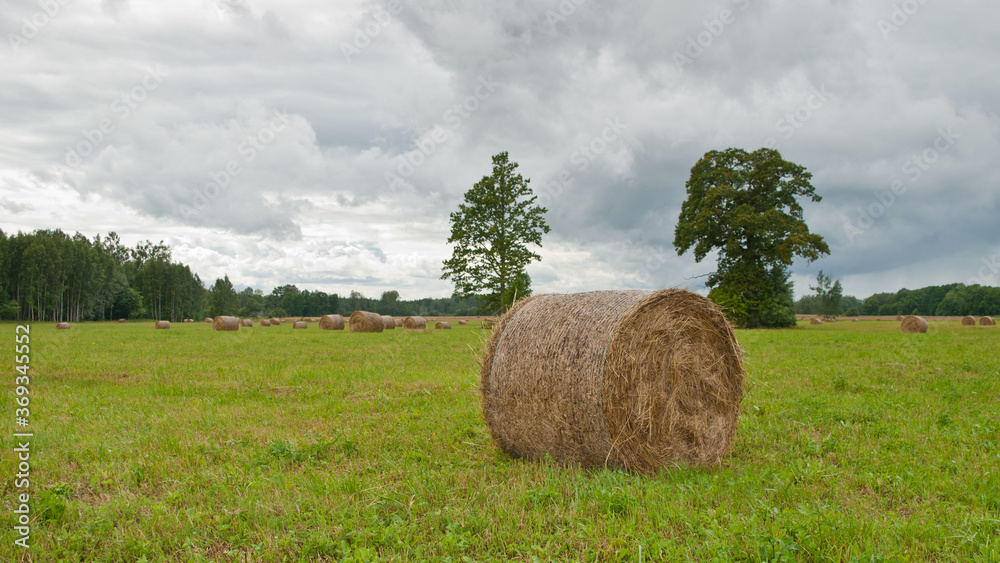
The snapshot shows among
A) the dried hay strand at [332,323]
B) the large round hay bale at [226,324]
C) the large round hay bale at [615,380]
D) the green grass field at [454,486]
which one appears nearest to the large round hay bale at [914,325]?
the green grass field at [454,486]

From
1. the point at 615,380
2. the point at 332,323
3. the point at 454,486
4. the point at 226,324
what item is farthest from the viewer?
the point at 332,323

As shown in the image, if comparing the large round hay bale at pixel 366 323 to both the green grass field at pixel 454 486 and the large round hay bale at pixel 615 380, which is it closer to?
the green grass field at pixel 454 486

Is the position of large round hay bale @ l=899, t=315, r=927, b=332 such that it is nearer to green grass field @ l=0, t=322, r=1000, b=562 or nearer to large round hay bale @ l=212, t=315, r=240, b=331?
green grass field @ l=0, t=322, r=1000, b=562

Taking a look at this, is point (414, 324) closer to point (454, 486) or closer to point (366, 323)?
point (366, 323)

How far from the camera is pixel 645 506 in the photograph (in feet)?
14.7

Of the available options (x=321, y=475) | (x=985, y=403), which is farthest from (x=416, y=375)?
(x=985, y=403)

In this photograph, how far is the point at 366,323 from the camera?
34562 mm

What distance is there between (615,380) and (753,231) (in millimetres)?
37736

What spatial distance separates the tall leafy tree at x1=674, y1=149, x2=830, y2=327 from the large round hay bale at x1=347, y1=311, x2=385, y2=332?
22.5 metres

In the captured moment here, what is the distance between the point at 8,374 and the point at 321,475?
11.3 meters

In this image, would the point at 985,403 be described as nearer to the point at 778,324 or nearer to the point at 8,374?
the point at 8,374

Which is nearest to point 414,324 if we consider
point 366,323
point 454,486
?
point 366,323

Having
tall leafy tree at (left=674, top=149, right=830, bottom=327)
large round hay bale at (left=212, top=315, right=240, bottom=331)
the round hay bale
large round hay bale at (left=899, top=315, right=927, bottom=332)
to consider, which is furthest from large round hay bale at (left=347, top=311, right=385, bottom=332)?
large round hay bale at (left=899, top=315, right=927, bottom=332)

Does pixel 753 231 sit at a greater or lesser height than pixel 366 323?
greater
